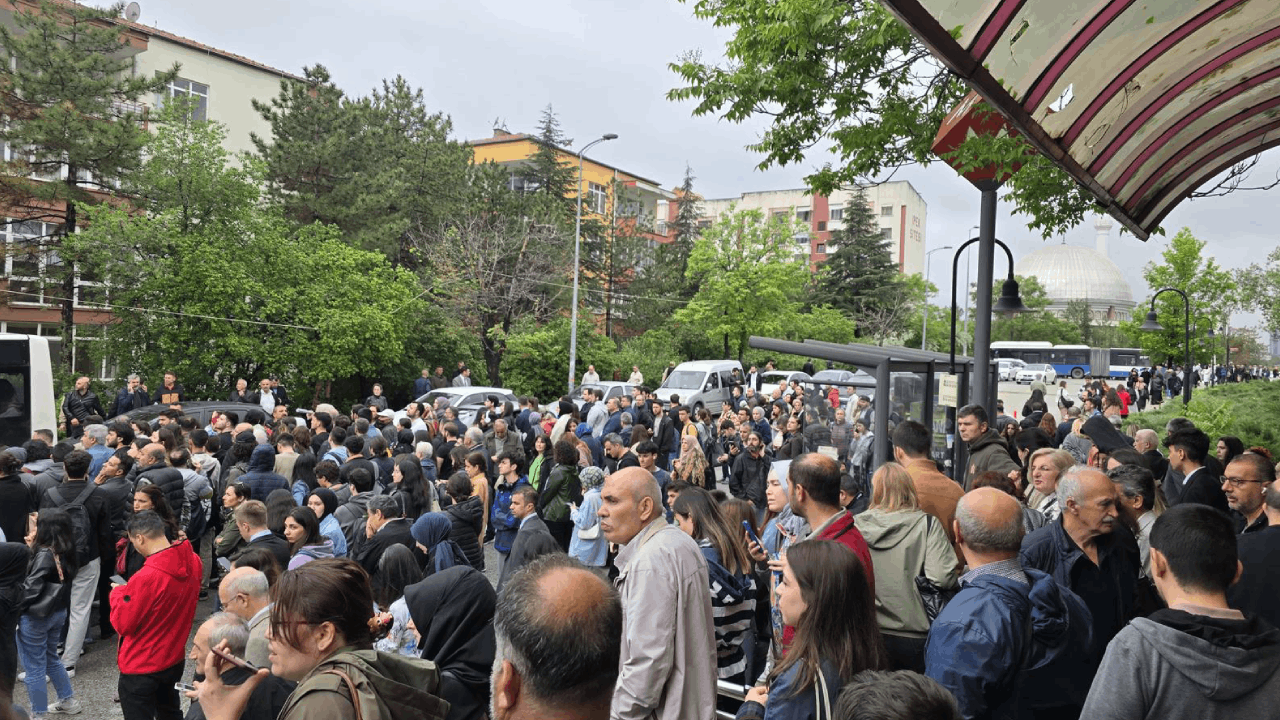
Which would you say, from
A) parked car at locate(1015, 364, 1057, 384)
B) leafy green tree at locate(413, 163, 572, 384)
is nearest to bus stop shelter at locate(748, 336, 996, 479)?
leafy green tree at locate(413, 163, 572, 384)

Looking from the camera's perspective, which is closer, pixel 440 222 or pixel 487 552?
pixel 487 552

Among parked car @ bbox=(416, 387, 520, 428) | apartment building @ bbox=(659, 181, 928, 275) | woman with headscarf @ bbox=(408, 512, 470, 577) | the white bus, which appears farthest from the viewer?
apartment building @ bbox=(659, 181, 928, 275)

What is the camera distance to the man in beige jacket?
3.76 meters

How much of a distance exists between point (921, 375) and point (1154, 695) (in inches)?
359

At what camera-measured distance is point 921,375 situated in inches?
463

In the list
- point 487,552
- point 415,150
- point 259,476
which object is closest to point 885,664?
point 259,476

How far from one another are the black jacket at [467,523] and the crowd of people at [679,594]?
0.03 m

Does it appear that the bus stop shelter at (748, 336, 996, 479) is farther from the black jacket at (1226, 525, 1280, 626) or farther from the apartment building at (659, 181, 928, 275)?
the apartment building at (659, 181, 928, 275)

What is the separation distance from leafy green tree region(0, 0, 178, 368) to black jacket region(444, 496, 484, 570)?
22.6m

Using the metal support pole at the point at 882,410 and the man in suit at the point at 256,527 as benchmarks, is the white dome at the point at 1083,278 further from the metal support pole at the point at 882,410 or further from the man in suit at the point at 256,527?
the man in suit at the point at 256,527

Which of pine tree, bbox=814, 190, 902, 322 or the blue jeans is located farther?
pine tree, bbox=814, 190, 902, 322

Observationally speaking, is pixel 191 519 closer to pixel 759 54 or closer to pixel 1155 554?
pixel 759 54

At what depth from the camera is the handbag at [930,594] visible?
4.47 meters

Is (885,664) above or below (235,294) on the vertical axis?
below
